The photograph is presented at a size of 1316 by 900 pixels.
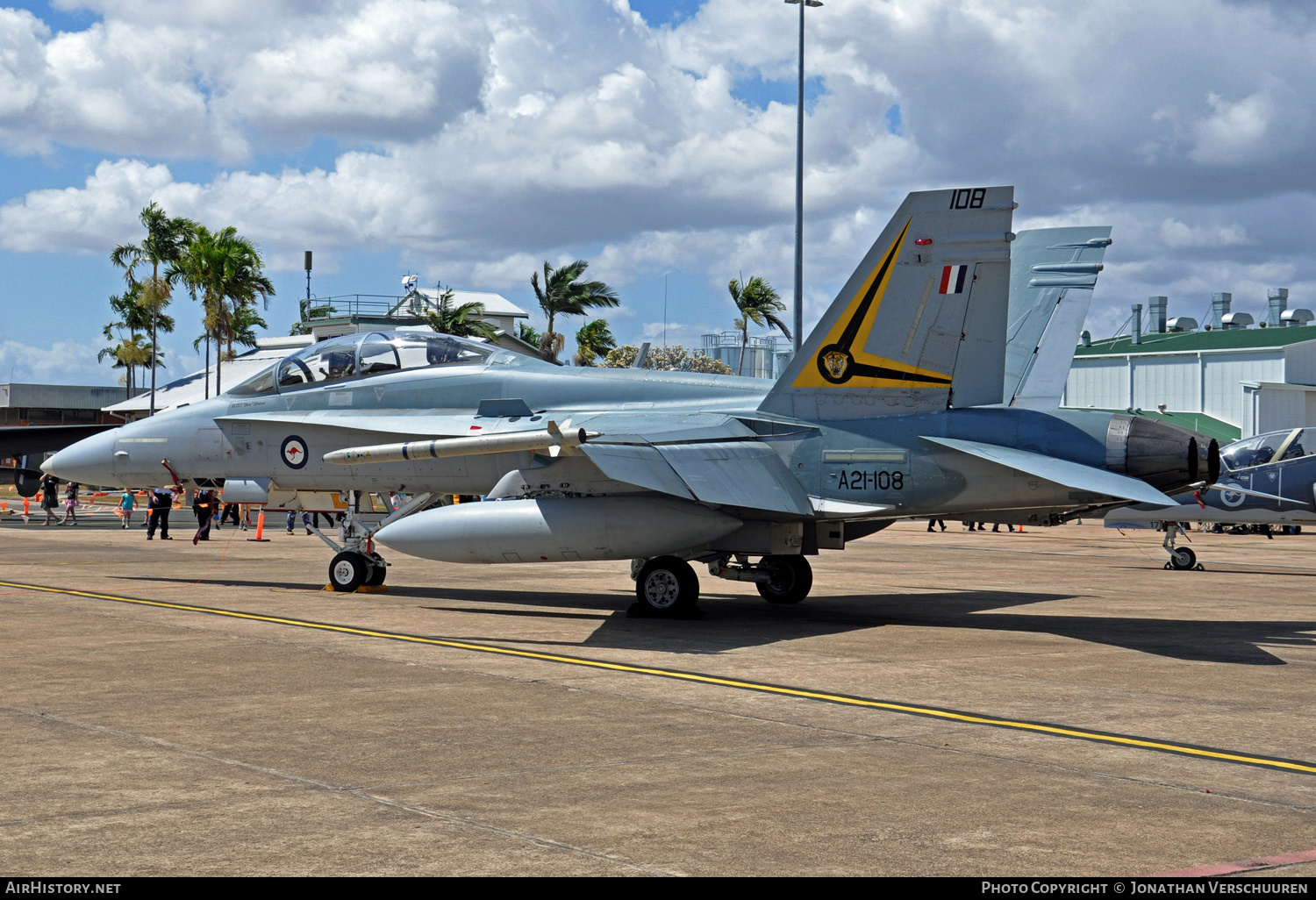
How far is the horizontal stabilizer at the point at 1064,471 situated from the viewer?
11.2 metres

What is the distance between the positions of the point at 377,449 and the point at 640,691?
6.18 metres

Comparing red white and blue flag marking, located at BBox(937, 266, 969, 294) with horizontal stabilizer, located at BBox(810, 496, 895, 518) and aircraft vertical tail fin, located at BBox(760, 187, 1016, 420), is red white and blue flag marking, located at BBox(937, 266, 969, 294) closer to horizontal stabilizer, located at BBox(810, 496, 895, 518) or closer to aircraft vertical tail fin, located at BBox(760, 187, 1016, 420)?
aircraft vertical tail fin, located at BBox(760, 187, 1016, 420)

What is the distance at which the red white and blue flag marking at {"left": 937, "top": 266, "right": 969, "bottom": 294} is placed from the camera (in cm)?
1295

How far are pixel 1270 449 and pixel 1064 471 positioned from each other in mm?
Result: 14099

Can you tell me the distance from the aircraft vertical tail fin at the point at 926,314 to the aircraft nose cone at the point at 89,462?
9905mm

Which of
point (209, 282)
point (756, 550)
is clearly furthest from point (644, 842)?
point (209, 282)

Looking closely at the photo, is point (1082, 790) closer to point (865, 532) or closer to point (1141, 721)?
point (1141, 721)

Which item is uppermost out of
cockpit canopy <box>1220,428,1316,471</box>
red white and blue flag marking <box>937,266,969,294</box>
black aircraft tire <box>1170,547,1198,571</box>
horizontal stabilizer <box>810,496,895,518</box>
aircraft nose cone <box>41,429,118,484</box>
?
red white and blue flag marking <box>937,266,969,294</box>

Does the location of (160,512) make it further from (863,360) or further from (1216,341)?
(1216,341)

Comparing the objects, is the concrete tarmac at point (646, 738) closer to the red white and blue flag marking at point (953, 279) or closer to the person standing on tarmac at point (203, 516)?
the red white and blue flag marking at point (953, 279)

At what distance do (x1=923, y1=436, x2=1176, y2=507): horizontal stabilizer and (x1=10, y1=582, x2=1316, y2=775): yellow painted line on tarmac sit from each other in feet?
11.4

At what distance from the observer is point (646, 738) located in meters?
7.38

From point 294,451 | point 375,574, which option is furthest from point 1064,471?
Result: point 294,451

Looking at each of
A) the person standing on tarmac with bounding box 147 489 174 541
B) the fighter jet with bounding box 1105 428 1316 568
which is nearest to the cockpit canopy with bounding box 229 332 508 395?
the fighter jet with bounding box 1105 428 1316 568
